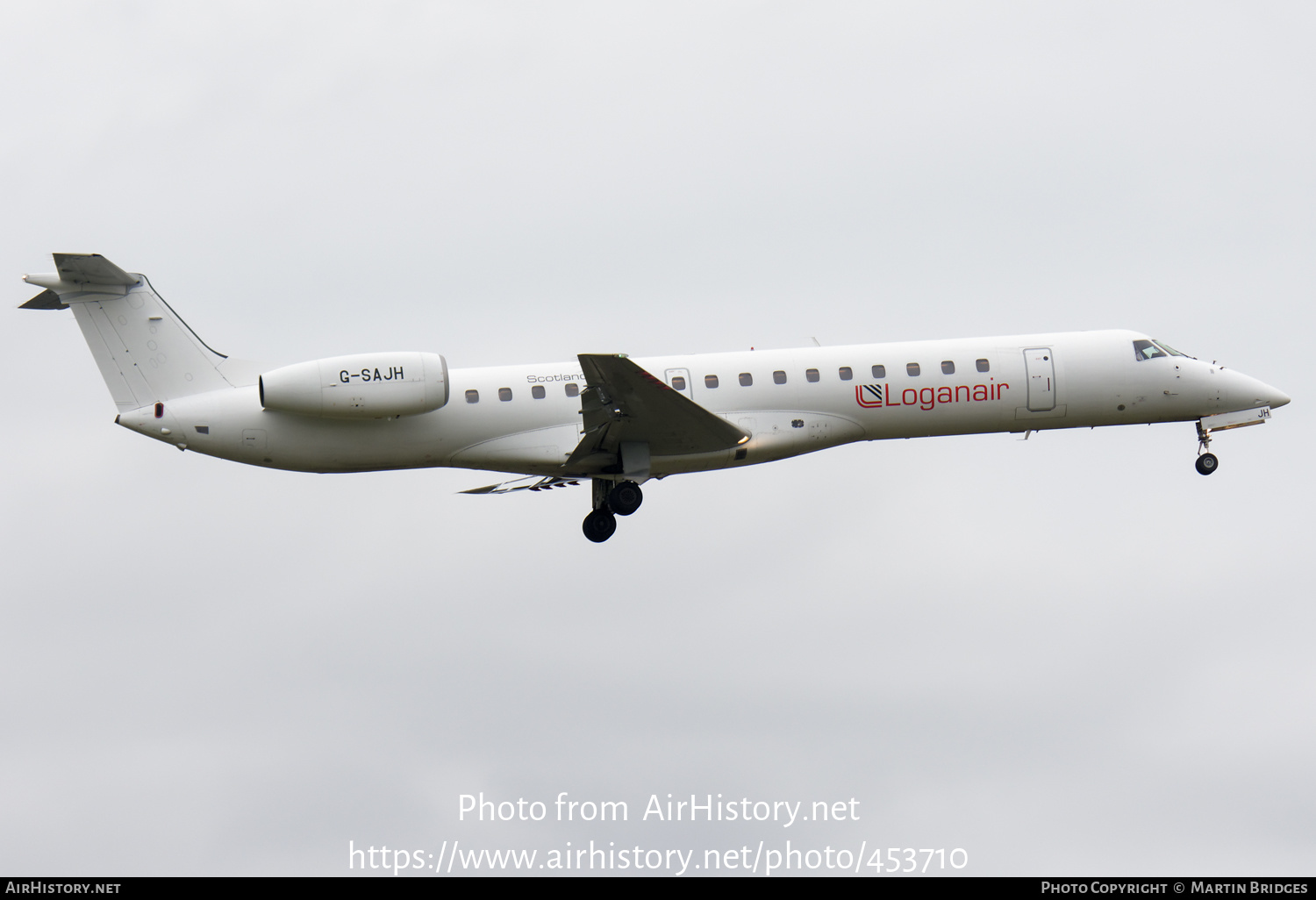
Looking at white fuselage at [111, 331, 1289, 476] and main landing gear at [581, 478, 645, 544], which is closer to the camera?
white fuselage at [111, 331, 1289, 476]

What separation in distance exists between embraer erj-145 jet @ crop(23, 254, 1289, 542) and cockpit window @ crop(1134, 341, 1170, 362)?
1.24m

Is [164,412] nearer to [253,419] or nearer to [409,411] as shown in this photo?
[253,419]

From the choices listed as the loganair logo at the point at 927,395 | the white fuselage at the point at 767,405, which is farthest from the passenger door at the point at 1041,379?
the loganair logo at the point at 927,395

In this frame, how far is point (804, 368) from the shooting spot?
28672mm

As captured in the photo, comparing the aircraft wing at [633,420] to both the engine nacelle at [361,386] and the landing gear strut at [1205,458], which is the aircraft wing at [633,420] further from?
the landing gear strut at [1205,458]

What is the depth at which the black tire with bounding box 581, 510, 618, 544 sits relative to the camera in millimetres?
28828

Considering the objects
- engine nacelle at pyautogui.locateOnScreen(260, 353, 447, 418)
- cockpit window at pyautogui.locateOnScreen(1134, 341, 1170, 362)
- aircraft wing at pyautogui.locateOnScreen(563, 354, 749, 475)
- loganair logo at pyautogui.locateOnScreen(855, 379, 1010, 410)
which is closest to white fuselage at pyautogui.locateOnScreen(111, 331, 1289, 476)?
loganair logo at pyautogui.locateOnScreen(855, 379, 1010, 410)

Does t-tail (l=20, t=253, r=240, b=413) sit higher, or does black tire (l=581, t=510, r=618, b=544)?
t-tail (l=20, t=253, r=240, b=413)

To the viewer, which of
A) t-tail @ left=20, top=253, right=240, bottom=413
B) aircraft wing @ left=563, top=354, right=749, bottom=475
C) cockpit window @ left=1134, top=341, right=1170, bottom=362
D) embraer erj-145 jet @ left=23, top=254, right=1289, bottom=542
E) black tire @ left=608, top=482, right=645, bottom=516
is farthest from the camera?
cockpit window @ left=1134, top=341, right=1170, bottom=362

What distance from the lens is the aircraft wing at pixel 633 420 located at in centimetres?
2606

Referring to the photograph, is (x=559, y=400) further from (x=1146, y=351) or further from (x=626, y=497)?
(x=1146, y=351)

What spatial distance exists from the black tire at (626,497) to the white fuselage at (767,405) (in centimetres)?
48

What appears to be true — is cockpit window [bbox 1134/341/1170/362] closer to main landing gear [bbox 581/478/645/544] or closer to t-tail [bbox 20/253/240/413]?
main landing gear [bbox 581/478/645/544]
